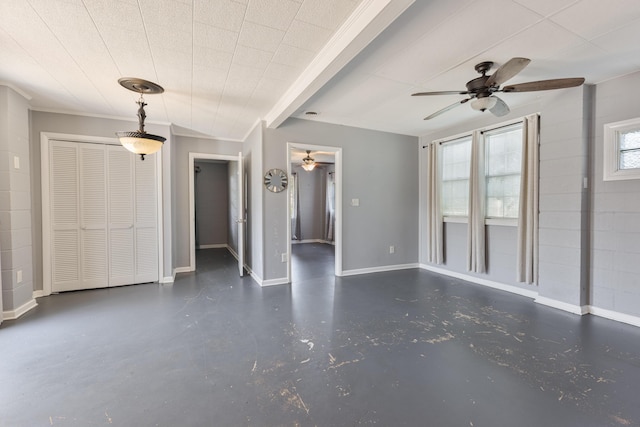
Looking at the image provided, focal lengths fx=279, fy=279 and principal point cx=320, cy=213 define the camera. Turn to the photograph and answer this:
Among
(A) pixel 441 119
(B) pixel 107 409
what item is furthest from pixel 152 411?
(A) pixel 441 119

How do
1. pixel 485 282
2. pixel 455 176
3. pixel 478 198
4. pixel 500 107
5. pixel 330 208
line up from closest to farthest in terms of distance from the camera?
pixel 500 107 → pixel 478 198 → pixel 485 282 → pixel 455 176 → pixel 330 208

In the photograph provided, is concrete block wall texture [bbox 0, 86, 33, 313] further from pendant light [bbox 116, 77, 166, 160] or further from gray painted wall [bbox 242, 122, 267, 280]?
gray painted wall [bbox 242, 122, 267, 280]

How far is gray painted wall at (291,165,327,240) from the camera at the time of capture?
8.79 meters

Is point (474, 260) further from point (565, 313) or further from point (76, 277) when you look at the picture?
point (76, 277)

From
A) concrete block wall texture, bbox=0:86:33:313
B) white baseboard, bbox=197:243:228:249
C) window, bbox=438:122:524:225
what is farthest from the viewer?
white baseboard, bbox=197:243:228:249

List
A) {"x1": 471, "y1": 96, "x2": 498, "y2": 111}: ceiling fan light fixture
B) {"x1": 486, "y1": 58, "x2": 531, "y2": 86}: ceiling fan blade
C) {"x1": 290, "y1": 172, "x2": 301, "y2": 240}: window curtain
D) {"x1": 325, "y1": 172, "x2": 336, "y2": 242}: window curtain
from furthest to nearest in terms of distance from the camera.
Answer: {"x1": 290, "y1": 172, "x2": 301, "y2": 240}: window curtain < {"x1": 325, "y1": 172, "x2": 336, "y2": 242}: window curtain < {"x1": 471, "y1": 96, "x2": 498, "y2": 111}: ceiling fan light fixture < {"x1": 486, "y1": 58, "x2": 531, "y2": 86}: ceiling fan blade

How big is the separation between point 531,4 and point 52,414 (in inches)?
151

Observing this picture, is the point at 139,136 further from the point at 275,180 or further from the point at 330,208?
the point at 330,208

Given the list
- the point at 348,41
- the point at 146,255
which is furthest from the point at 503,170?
the point at 146,255

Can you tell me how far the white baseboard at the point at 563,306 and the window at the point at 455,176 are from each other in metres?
1.58

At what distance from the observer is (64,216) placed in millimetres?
3766

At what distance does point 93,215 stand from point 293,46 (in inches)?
144

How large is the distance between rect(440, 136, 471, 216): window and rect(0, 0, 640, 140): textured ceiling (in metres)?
1.13

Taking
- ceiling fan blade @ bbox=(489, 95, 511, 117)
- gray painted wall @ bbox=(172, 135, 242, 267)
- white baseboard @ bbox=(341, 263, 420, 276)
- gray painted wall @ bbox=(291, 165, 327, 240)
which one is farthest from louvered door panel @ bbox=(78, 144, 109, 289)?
gray painted wall @ bbox=(291, 165, 327, 240)
